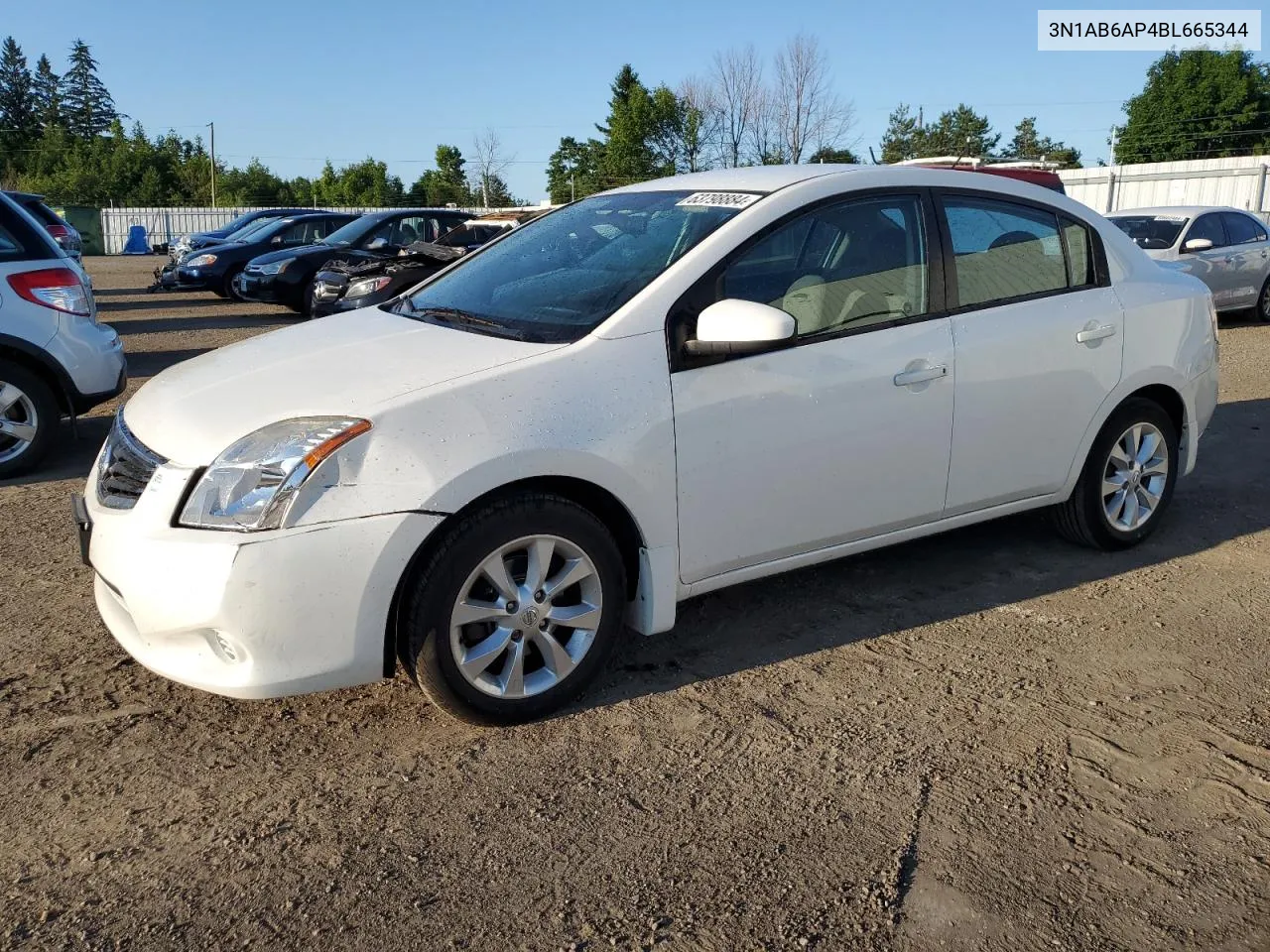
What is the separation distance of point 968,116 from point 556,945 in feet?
242

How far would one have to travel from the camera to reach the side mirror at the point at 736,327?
3.45 meters

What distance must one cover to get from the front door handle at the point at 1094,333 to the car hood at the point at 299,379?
94.2 inches

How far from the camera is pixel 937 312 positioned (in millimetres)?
4156

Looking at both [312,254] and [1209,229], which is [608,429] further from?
[312,254]

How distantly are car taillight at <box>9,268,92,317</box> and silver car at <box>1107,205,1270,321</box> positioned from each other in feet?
36.5

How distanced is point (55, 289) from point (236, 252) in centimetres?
1295

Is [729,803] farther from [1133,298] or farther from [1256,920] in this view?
[1133,298]

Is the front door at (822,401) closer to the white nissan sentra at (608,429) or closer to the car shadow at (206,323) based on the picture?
the white nissan sentra at (608,429)

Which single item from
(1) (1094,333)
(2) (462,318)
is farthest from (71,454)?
(1) (1094,333)

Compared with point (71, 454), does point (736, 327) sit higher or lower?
higher

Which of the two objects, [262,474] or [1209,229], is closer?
[262,474]

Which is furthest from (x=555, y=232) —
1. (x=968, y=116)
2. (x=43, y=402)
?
(x=968, y=116)

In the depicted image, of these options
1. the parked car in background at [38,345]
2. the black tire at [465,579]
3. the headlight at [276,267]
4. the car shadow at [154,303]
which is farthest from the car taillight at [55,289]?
the car shadow at [154,303]

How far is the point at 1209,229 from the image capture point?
13.2m
